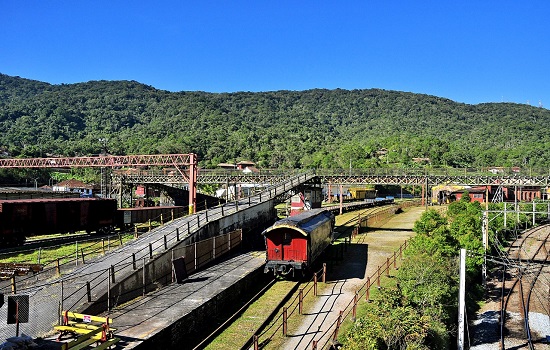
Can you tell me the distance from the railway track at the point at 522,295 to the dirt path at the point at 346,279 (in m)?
6.91

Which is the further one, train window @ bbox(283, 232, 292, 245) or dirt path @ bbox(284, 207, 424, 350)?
train window @ bbox(283, 232, 292, 245)

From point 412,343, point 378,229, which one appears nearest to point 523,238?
point 378,229

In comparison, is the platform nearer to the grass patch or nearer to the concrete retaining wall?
the concrete retaining wall

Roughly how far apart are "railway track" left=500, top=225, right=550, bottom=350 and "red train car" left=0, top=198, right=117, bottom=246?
1197 inches

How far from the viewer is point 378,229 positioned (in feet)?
142

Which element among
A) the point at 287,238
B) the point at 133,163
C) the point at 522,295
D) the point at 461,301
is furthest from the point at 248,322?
the point at 133,163

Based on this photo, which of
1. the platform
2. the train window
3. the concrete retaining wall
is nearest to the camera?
the platform

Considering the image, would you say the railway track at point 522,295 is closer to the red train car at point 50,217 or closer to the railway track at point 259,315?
the railway track at point 259,315

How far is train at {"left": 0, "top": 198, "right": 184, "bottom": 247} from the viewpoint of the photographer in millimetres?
30812

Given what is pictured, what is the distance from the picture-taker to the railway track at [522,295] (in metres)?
19.0

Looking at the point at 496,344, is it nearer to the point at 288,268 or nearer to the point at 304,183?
the point at 288,268

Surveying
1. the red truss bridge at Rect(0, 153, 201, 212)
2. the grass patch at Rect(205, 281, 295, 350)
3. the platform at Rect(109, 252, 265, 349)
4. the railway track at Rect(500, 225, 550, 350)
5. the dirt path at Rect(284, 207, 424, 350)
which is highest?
the red truss bridge at Rect(0, 153, 201, 212)

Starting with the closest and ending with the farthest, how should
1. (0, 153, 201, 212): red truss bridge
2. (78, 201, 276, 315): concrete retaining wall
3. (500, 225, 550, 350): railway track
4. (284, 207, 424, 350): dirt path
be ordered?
(284, 207, 424, 350): dirt path → (78, 201, 276, 315): concrete retaining wall → (500, 225, 550, 350): railway track → (0, 153, 201, 212): red truss bridge

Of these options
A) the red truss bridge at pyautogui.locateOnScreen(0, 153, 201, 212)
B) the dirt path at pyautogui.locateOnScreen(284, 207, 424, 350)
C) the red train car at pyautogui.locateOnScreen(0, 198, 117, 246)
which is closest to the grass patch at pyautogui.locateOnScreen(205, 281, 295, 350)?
the dirt path at pyautogui.locateOnScreen(284, 207, 424, 350)
